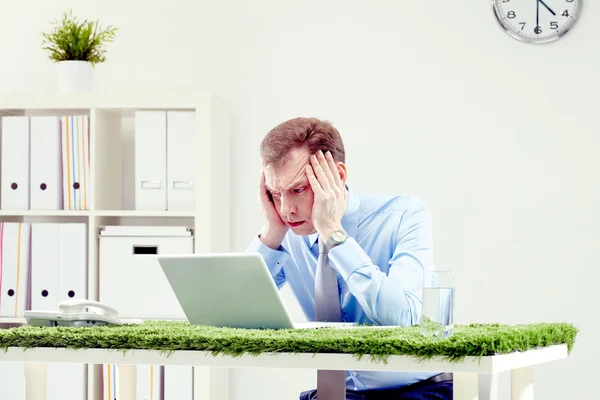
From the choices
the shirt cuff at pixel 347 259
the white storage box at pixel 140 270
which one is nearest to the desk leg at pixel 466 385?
the shirt cuff at pixel 347 259

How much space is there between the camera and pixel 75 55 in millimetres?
3709

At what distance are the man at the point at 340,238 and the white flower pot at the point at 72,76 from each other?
56.9 inches

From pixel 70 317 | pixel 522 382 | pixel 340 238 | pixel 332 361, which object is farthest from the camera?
pixel 340 238

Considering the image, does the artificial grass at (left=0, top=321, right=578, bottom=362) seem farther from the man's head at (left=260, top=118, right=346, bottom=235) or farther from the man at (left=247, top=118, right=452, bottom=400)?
the man's head at (left=260, top=118, right=346, bottom=235)

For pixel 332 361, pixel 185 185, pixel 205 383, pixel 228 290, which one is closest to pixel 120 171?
pixel 185 185

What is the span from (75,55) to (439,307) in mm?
2568

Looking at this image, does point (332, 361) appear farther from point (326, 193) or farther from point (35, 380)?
point (326, 193)

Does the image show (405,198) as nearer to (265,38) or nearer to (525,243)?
(525,243)

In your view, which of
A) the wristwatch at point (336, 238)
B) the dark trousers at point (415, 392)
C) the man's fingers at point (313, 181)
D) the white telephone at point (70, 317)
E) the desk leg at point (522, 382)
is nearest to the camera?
the desk leg at point (522, 382)

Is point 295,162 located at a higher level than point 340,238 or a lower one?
higher

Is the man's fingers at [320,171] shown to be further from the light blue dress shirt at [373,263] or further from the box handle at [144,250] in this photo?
the box handle at [144,250]

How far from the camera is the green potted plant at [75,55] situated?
367cm

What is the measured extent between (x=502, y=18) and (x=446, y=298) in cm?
238

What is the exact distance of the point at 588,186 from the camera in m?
3.62
